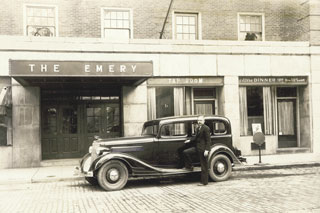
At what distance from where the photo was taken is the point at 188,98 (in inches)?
608

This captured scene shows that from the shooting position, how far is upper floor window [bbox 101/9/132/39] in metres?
15.5

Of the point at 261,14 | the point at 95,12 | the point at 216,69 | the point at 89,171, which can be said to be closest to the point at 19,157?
the point at 89,171

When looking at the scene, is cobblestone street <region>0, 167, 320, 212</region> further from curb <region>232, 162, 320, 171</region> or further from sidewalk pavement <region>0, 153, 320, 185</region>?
curb <region>232, 162, 320, 171</region>

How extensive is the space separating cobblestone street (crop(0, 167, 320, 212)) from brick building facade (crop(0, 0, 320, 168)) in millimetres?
4436

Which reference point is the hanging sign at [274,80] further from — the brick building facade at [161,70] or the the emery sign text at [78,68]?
the the emery sign text at [78,68]

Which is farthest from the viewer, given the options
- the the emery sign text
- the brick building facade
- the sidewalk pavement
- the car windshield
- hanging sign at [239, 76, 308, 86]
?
hanging sign at [239, 76, 308, 86]

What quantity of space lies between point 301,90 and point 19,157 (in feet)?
41.1

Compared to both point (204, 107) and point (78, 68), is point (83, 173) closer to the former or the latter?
point (78, 68)

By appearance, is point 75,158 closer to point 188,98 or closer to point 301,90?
point 188,98

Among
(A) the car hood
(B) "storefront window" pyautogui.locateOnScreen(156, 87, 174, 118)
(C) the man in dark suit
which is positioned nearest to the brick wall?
(B) "storefront window" pyautogui.locateOnScreen(156, 87, 174, 118)

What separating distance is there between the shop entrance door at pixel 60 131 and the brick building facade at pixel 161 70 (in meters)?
0.04

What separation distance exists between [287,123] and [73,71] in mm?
10075

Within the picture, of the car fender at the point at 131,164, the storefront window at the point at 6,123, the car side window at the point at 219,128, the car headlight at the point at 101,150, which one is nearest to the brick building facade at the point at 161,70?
the storefront window at the point at 6,123

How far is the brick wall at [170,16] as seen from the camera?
14.8 metres
